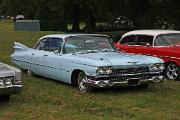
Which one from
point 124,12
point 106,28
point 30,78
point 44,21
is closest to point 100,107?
point 30,78

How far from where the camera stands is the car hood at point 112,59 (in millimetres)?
10242

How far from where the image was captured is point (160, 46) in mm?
13469

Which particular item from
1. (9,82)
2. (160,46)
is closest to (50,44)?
(160,46)

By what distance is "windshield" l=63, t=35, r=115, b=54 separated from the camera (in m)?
11.6

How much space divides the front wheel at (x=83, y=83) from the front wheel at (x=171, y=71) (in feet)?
10.4

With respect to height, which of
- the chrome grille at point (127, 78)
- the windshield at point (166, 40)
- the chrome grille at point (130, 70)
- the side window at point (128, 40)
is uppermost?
the windshield at point (166, 40)

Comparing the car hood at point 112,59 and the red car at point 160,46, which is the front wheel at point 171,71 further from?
the car hood at point 112,59

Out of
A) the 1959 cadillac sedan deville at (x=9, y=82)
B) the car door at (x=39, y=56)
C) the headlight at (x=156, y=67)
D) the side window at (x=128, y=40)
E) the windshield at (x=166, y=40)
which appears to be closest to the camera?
the 1959 cadillac sedan deville at (x=9, y=82)

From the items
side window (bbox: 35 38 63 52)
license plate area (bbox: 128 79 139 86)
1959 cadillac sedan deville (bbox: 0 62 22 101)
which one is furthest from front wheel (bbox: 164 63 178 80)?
1959 cadillac sedan deville (bbox: 0 62 22 101)

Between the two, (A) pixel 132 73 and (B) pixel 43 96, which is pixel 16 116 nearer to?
(B) pixel 43 96

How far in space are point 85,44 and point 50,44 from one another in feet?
4.11

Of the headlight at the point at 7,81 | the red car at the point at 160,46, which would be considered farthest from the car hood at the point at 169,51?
the headlight at the point at 7,81

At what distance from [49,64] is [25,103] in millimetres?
2512

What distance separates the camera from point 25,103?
9.59 metres
